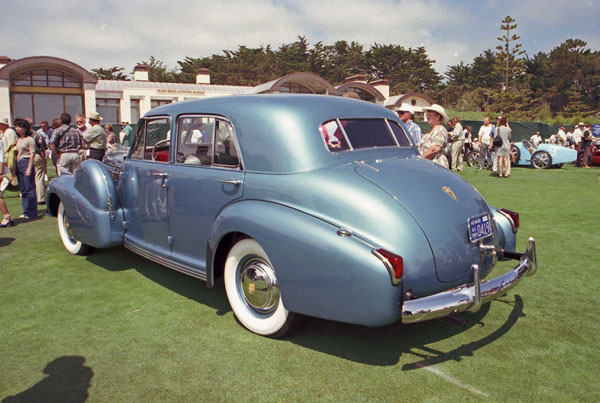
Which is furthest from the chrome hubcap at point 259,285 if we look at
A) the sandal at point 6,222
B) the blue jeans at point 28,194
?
the blue jeans at point 28,194

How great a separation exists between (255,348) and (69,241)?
12.1ft

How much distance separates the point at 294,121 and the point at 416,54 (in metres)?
85.6

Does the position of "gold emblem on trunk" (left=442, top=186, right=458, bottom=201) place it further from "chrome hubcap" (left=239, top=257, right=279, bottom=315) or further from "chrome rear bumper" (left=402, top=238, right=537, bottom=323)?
"chrome hubcap" (left=239, top=257, right=279, bottom=315)

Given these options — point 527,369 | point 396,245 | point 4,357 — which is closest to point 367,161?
point 396,245

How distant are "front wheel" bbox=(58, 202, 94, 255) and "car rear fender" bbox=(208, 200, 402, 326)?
3.20m

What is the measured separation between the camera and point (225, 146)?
3967mm

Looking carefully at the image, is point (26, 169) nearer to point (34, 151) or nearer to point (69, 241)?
point (34, 151)

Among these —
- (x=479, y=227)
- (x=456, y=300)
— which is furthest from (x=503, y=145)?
(x=456, y=300)

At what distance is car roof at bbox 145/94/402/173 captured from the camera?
3518 millimetres

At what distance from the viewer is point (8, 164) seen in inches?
335

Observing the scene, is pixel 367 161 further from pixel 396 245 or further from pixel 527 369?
pixel 527 369

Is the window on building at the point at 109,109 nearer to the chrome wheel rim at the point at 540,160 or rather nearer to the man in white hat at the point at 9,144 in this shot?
the man in white hat at the point at 9,144

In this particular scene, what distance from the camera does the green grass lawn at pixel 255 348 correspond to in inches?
114

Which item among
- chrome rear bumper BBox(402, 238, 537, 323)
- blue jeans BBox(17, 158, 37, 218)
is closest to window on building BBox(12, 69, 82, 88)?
blue jeans BBox(17, 158, 37, 218)
